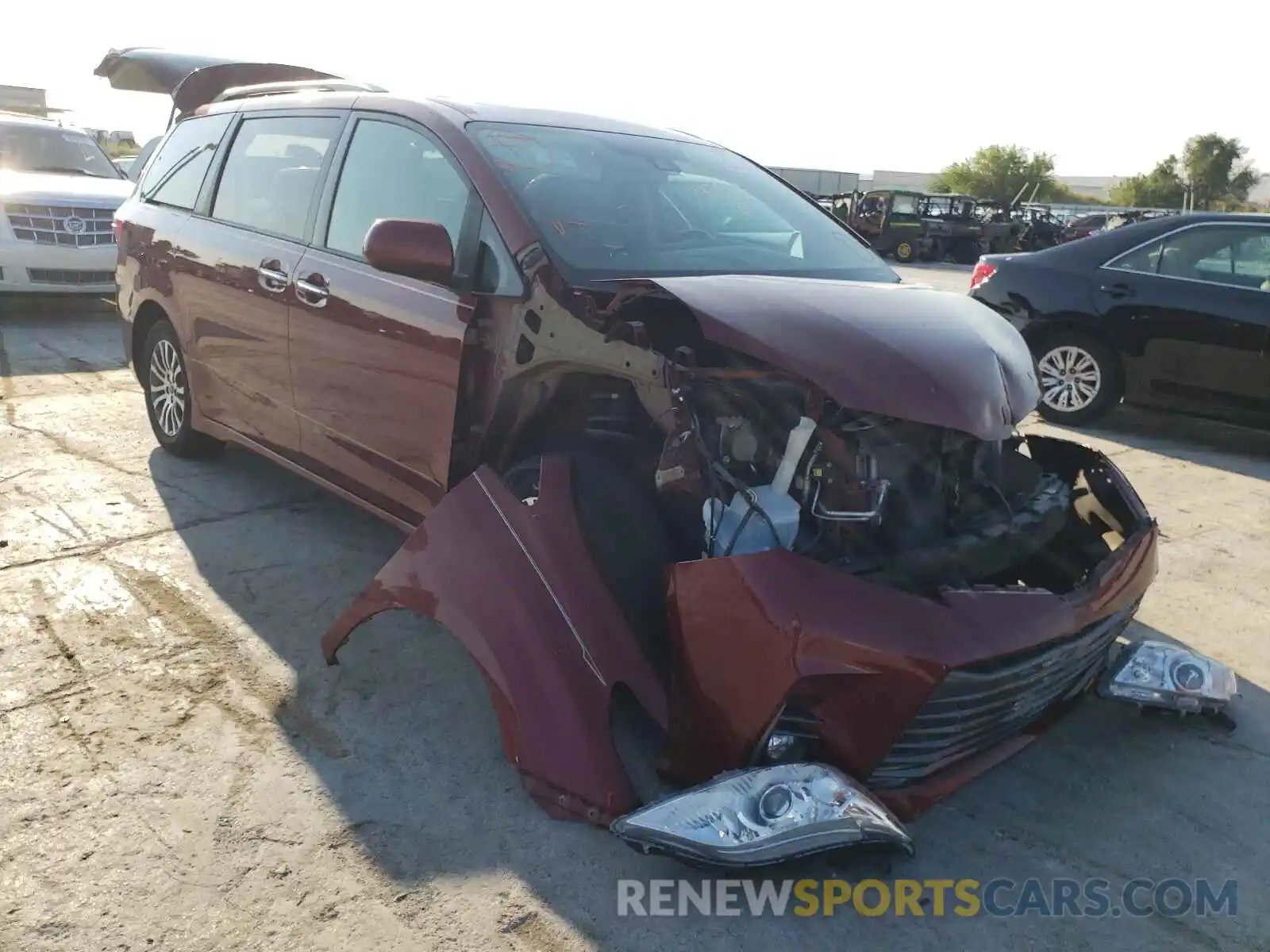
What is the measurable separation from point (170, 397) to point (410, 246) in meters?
2.80

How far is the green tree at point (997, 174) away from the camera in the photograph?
252 feet

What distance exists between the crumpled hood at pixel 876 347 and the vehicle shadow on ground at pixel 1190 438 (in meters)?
4.45

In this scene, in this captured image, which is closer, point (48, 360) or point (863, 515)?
point (863, 515)

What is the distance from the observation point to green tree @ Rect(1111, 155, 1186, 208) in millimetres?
69500

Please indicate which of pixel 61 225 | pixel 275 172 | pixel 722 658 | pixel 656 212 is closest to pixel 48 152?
pixel 61 225

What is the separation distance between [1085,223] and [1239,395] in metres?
24.6

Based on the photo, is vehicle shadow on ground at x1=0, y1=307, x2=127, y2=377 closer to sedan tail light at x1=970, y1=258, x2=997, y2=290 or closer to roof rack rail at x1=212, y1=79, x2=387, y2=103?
roof rack rail at x1=212, y1=79, x2=387, y2=103

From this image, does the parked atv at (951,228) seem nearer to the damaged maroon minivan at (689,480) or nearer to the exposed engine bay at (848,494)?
the damaged maroon minivan at (689,480)

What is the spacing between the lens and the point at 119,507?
15.5 ft

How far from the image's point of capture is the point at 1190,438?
7.36 metres

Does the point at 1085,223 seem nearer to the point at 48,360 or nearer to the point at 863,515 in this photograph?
the point at 48,360

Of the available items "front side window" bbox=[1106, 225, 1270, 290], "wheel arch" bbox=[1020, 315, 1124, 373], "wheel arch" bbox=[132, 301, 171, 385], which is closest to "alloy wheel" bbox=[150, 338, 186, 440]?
"wheel arch" bbox=[132, 301, 171, 385]

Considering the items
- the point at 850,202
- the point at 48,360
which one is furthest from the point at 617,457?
the point at 850,202

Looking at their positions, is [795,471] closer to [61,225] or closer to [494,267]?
[494,267]
